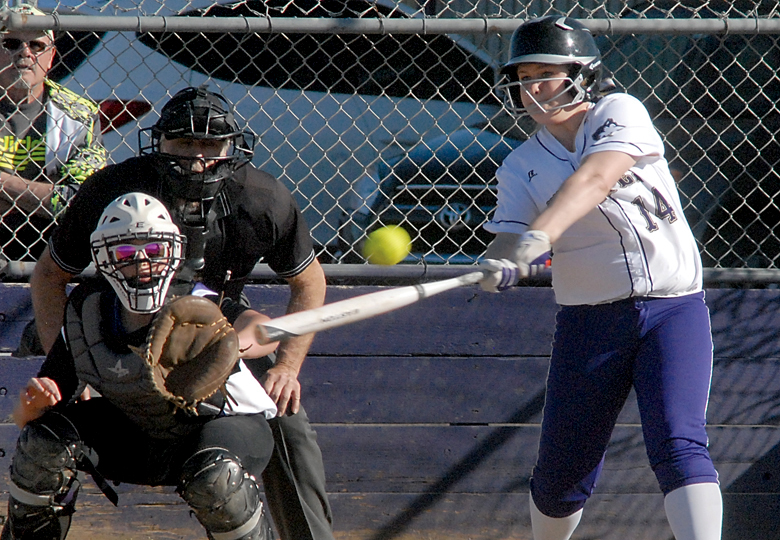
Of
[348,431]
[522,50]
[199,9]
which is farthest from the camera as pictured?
[199,9]

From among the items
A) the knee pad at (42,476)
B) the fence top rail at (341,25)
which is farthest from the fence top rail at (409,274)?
the knee pad at (42,476)

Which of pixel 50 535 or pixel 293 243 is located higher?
pixel 293 243

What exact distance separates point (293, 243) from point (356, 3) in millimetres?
1720

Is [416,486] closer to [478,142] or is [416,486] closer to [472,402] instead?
[472,402]

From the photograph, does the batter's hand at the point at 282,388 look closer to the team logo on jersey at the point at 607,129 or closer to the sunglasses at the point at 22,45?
the team logo on jersey at the point at 607,129

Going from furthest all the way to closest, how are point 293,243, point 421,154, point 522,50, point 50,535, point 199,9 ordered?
point 421,154
point 199,9
point 293,243
point 522,50
point 50,535

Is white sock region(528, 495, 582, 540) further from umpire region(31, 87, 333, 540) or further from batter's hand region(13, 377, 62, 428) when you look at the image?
batter's hand region(13, 377, 62, 428)

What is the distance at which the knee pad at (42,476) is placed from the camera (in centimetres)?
261

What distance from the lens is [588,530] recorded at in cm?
398

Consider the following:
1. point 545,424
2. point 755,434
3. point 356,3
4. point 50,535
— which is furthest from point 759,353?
point 50,535

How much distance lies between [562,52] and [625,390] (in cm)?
110

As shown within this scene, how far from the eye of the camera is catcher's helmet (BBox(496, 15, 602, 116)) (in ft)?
9.41

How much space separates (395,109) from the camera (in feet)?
14.4

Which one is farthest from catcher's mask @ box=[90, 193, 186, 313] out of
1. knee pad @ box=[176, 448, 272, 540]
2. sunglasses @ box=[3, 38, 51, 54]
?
sunglasses @ box=[3, 38, 51, 54]
